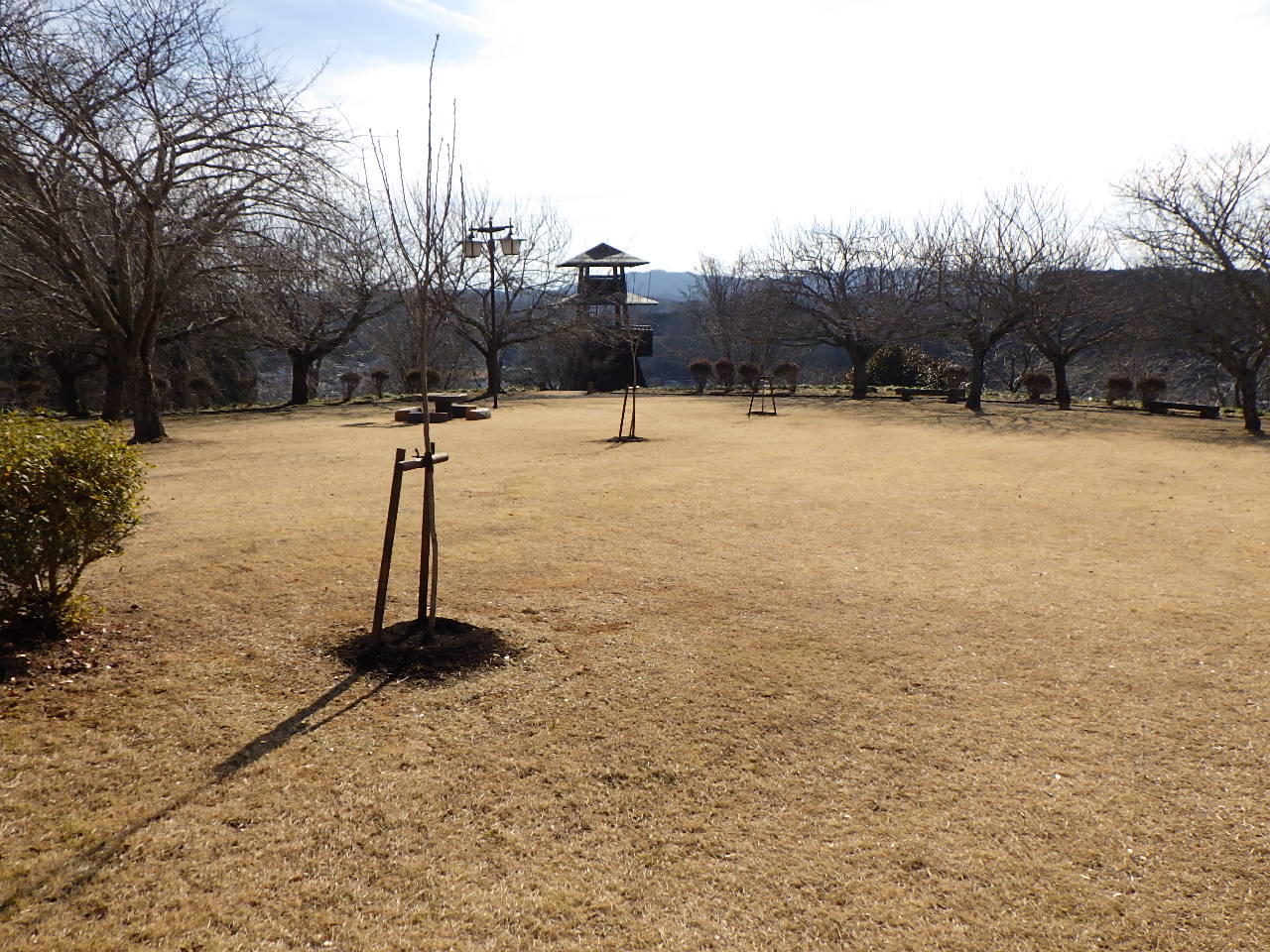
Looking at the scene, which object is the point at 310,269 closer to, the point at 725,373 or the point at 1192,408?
the point at 725,373

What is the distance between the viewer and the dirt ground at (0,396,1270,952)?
7.86 ft

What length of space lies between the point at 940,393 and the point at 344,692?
26.9 m

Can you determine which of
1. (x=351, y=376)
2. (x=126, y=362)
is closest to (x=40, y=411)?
(x=126, y=362)

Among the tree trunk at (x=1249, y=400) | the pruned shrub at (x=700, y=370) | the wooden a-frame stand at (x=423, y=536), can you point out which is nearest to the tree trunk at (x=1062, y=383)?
the tree trunk at (x=1249, y=400)

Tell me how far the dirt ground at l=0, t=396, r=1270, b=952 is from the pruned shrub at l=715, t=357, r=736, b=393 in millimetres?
22866

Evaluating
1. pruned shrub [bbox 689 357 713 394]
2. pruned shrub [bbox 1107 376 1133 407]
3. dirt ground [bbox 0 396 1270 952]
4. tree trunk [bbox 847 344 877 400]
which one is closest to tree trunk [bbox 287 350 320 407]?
pruned shrub [bbox 689 357 713 394]

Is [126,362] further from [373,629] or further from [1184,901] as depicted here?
[1184,901]

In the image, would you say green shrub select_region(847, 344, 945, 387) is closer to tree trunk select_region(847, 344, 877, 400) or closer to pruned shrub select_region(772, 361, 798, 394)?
tree trunk select_region(847, 344, 877, 400)

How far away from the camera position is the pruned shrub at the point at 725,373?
29.7m

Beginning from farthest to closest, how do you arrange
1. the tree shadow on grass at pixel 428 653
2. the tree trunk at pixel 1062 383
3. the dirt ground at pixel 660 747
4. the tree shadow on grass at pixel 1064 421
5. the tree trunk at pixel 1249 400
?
the tree trunk at pixel 1062 383 → the tree trunk at pixel 1249 400 → the tree shadow on grass at pixel 1064 421 → the tree shadow on grass at pixel 428 653 → the dirt ground at pixel 660 747

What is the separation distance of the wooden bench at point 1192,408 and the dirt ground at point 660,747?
16.4 m

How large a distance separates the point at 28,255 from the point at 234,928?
14772 millimetres

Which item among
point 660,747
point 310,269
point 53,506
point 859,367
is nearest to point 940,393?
point 859,367

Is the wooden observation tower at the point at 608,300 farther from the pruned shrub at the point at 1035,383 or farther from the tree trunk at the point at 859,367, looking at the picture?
the pruned shrub at the point at 1035,383
